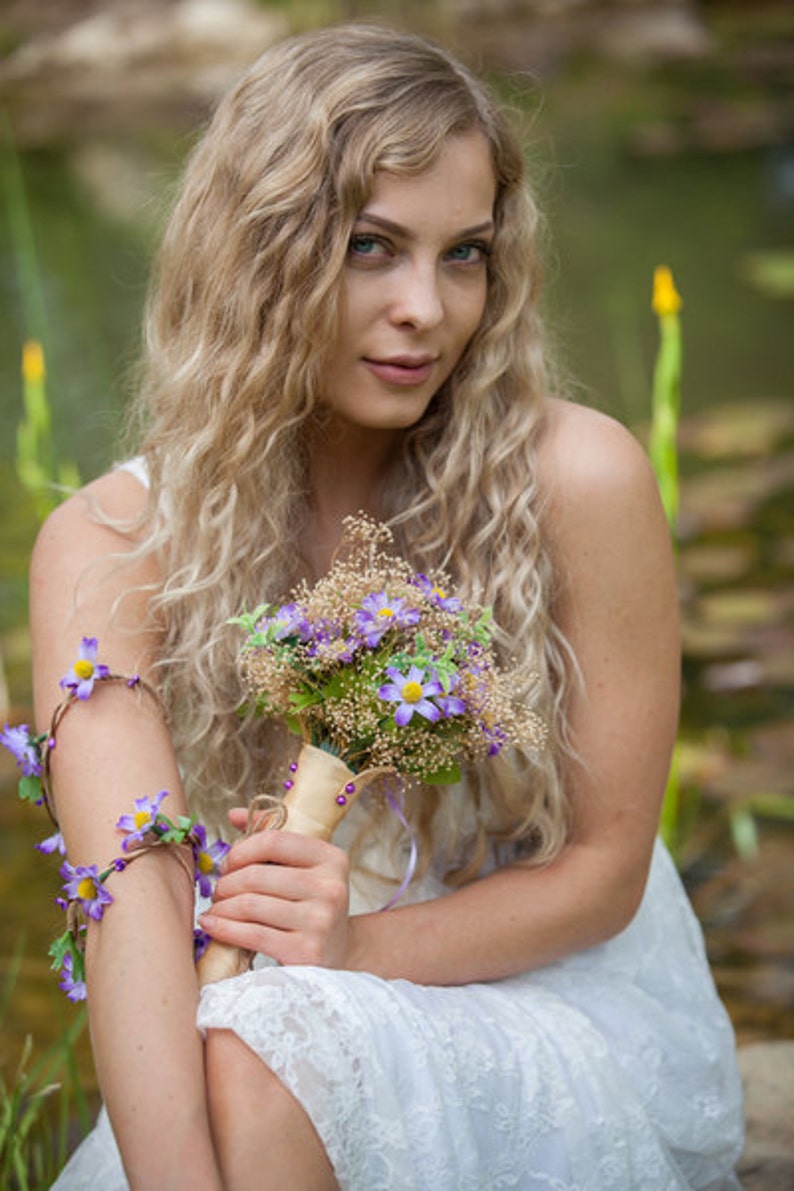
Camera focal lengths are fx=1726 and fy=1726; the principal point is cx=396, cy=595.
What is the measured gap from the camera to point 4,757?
346cm

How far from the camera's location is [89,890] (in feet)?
5.65

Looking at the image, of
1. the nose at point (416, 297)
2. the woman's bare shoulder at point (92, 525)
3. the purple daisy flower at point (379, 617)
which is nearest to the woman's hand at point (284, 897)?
the purple daisy flower at point (379, 617)

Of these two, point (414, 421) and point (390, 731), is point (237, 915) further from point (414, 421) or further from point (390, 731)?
point (414, 421)

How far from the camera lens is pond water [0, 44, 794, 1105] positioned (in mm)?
2850

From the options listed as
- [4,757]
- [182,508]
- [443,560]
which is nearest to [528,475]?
[443,560]

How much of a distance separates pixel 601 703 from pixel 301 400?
0.47 m

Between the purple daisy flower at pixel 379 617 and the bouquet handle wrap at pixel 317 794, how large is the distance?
0.14 metres

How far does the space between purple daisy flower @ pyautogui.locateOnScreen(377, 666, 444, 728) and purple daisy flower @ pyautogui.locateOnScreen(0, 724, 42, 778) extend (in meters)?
0.47

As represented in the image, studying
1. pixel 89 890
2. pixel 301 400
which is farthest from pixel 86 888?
pixel 301 400

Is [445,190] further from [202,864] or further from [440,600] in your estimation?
[202,864]

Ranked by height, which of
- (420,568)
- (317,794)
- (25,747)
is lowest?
(317,794)

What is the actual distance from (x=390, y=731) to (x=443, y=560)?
44cm

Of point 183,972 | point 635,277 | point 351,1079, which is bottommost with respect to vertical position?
point 351,1079

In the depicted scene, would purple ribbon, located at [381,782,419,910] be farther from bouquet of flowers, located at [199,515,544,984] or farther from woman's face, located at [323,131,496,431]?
woman's face, located at [323,131,496,431]
